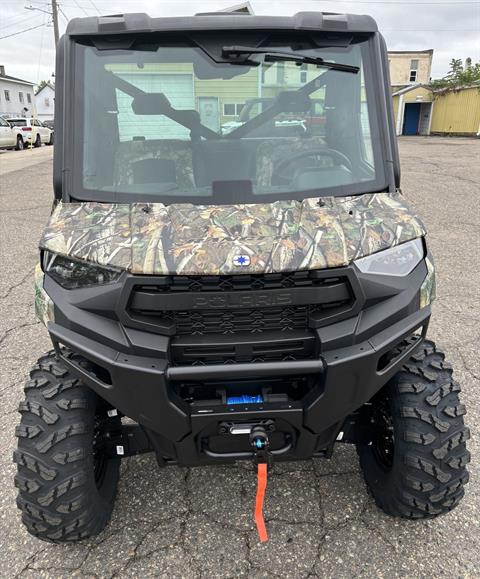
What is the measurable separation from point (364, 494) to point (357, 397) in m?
0.97

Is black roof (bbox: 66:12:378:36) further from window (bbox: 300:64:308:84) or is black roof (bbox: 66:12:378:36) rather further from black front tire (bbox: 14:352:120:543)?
black front tire (bbox: 14:352:120:543)

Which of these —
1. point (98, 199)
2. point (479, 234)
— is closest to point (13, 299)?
point (98, 199)

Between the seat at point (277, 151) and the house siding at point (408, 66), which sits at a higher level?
the house siding at point (408, 66)

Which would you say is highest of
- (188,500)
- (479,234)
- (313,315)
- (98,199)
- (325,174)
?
(325,174)

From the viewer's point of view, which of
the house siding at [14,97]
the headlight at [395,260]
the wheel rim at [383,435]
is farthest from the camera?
the house siding at [14,97]

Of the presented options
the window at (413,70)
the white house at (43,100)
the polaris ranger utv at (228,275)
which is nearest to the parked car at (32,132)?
the polaris ranger utv at (228,275)

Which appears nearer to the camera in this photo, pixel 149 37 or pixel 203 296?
pixel 203 296

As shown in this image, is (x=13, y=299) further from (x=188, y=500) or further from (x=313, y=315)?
(x=313, y=315)

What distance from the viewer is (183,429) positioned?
1865mm

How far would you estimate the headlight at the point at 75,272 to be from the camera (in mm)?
1845

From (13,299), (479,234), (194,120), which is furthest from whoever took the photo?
(479,234)

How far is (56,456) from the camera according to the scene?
200 centimetres

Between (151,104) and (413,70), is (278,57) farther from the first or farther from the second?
(413,70)

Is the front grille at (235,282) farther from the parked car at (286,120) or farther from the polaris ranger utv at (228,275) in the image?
the parked car at (286,120)
